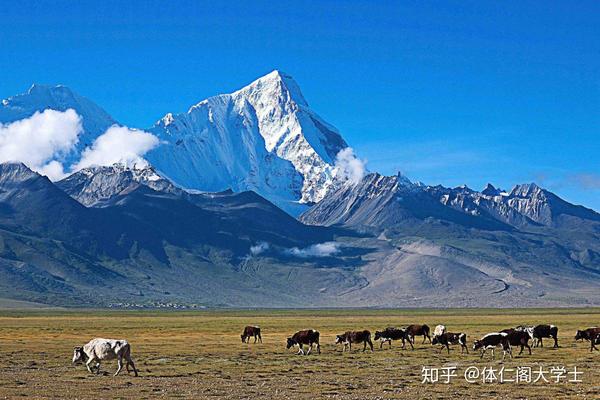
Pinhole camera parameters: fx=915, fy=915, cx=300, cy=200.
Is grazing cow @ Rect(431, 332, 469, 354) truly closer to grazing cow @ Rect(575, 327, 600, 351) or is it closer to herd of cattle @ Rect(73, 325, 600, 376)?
herd of cattle @ Rect(73, 325, 600, 376)

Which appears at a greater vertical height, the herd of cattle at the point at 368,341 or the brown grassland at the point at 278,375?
the herd of cattle at the point at 368,341

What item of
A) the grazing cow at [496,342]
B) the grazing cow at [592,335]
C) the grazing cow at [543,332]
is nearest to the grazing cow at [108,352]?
the grazing cow at [496,342]

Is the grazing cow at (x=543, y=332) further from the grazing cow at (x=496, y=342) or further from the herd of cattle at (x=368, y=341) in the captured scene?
the grazing cow at (x=496, y=342)

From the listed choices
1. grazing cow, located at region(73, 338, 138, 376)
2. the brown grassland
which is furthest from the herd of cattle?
the brown grassland

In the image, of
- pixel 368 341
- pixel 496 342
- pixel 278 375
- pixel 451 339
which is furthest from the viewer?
pixel 451 339

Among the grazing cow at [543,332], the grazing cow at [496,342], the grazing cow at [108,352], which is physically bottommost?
the grazing cow at [108,352]

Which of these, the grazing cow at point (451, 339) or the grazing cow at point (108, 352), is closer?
the grazing cow at point (108, 352)

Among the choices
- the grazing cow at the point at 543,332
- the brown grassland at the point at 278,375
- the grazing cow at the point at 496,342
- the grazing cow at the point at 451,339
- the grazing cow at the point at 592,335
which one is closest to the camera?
the brown grassland at the point at 278,375

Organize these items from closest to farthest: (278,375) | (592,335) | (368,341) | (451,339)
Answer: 1. (278,375)
2. (368,341)
3. (451,339)
4. (592,335)

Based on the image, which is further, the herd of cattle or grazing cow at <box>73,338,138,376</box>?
the herd of cattle

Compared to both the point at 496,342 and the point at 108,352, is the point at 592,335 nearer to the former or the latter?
the point at 496,342

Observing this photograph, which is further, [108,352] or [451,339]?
[451,339]

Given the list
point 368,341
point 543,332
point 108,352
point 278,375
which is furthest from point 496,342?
point 108,352

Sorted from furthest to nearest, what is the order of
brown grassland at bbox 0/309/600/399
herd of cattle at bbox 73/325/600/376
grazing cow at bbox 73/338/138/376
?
herd of cattle at bbox 73/325/600/376 < grazing cow at bbox 73/338/138/376 < brown grassland at bbox 0/309/600/399
